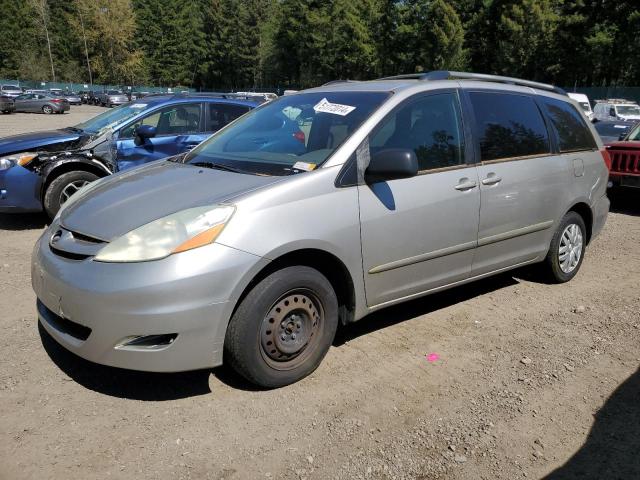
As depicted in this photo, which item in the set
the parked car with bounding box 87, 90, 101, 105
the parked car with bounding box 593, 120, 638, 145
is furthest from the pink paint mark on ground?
the parked car with bounding box 87, 90, 101, 105

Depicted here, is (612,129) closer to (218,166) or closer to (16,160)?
(218,166)

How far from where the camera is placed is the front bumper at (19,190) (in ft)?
21.2

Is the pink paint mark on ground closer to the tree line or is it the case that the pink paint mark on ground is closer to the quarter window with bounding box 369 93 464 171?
the quarter window with bounding box 369 93 464 171

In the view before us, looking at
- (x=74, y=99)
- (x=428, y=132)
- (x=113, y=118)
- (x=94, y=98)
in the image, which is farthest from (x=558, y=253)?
(x=94, y=98)

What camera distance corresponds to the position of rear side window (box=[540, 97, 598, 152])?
Answer: 4.89m

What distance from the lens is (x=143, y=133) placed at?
6.62 meters

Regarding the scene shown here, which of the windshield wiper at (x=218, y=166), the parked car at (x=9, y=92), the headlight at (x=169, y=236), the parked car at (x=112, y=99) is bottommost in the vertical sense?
the headlight at (x=169, y=236)

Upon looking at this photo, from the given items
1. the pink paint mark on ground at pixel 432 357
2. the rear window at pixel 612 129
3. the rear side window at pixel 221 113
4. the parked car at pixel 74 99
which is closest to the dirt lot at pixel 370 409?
the pink paint mark on ground at pixel 432 357

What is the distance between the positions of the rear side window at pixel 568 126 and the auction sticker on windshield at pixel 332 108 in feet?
7.11

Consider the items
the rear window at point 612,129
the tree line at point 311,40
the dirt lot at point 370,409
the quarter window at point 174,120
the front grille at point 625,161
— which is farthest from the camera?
the tree line at point 311,40

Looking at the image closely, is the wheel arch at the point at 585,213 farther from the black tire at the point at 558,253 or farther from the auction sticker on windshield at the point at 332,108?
the auction sticker on windshield at the point at 332,108

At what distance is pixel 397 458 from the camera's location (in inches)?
106

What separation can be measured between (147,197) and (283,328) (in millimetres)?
1137

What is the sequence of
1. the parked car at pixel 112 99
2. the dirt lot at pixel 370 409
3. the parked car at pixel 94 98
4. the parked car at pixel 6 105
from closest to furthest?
the dirt lot at pixel 370 409
the parked car at pixel 6 105
the parked car at pixel 112 99
the parked car at pixel 94 98
